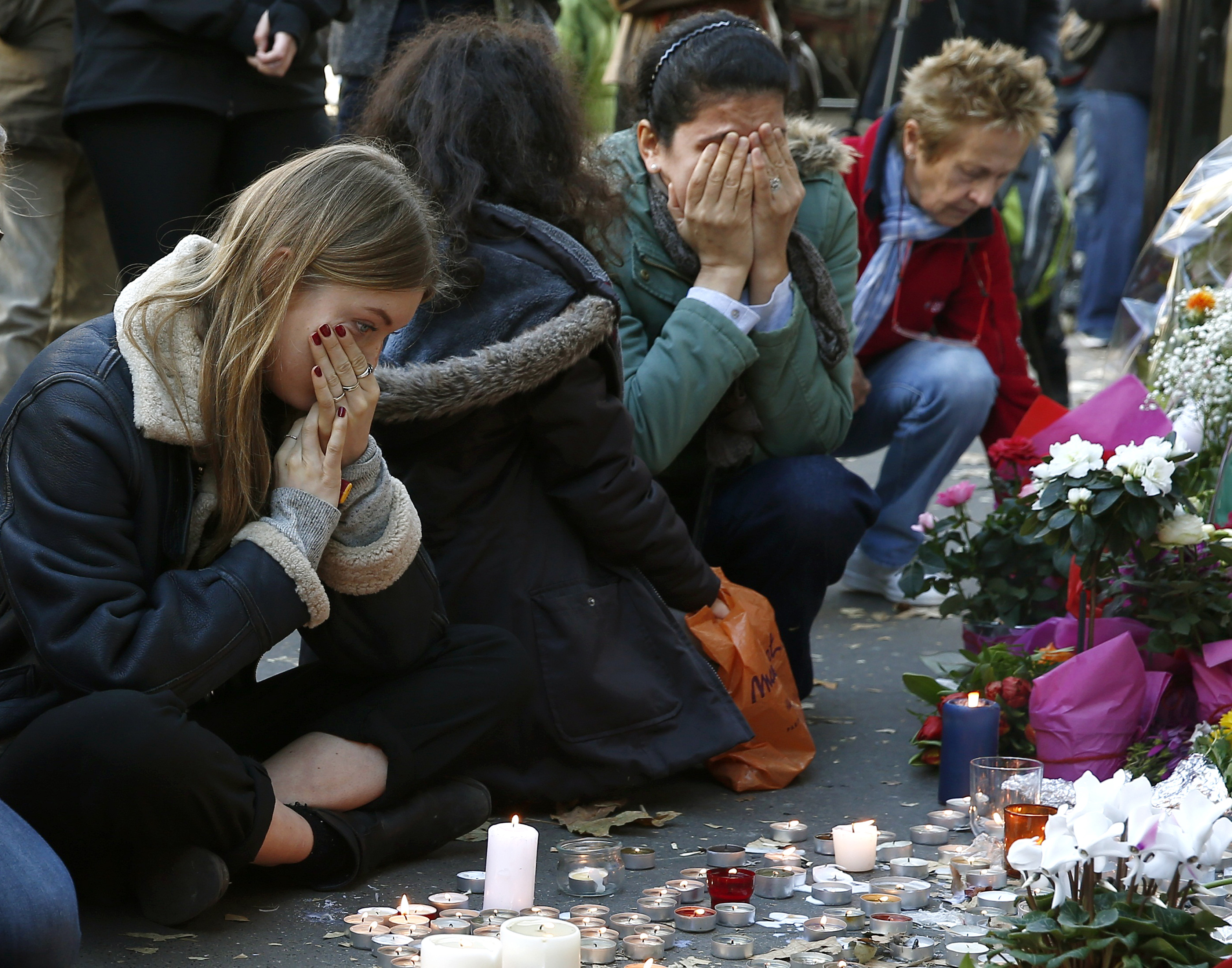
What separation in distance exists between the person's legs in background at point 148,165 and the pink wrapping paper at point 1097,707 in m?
2.27

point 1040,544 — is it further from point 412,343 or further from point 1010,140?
point 412,343

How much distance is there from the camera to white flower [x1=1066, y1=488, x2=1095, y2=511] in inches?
112

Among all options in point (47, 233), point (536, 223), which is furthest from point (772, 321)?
point (47, 233)

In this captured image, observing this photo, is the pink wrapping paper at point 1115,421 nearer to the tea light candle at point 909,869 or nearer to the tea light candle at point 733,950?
the tea light candle at point 909,869

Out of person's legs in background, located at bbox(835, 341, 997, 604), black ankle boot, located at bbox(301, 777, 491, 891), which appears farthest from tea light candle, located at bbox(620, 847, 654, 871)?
person's legs in background, located at bbox(835, 341, 997, 604)

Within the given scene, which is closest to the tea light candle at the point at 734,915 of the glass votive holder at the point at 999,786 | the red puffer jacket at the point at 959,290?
the glass votive holder at the point at 999,786

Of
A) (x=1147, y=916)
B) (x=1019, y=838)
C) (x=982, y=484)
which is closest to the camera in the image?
(x=1147, y=916)

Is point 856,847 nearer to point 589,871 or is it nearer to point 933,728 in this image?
point 589,871

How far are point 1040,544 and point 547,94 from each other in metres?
1.50

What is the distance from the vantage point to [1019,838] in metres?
2.42

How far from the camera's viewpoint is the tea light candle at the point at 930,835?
2.72m

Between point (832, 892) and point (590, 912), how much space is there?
1.32 ft

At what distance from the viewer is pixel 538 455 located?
9.47ft

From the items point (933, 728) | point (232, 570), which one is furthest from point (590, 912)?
point (933, 728)
